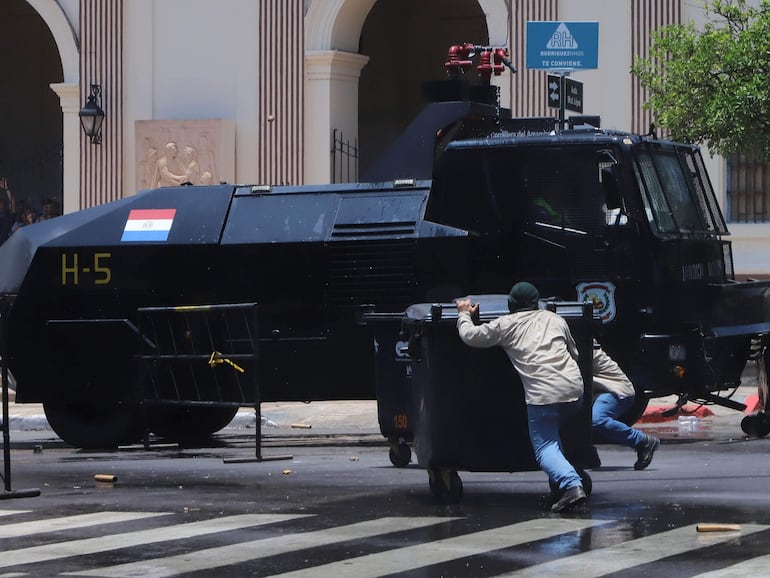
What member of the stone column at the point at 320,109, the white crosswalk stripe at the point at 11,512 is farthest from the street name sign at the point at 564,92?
the stone column at the point at 320,109

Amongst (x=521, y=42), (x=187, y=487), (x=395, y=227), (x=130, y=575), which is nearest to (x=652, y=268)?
(x=395, y=227)

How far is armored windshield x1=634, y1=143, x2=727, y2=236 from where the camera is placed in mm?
15758

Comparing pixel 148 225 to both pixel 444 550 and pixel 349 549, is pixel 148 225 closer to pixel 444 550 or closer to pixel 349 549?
pixel 349 549

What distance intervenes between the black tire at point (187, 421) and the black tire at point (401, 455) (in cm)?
369

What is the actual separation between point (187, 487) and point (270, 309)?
145 inches

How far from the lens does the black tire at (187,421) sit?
17.8 m

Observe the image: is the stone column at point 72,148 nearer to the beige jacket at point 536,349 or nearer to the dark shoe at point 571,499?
the beige jacket at point 536,349

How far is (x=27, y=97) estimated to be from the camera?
35.3 meters

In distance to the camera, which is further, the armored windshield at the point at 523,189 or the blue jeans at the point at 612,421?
the armored windshield at the point at 523,189

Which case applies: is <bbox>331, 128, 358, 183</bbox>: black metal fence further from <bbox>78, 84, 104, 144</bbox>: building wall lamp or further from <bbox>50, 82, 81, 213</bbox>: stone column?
<bbox>50, 82, 81, 213</bbox>: stone column

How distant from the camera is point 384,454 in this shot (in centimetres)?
1611

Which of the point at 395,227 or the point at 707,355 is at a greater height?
the point at 395,227

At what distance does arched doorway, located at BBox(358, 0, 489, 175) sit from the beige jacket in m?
22.2

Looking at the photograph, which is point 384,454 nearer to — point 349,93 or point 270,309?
point 270,309
